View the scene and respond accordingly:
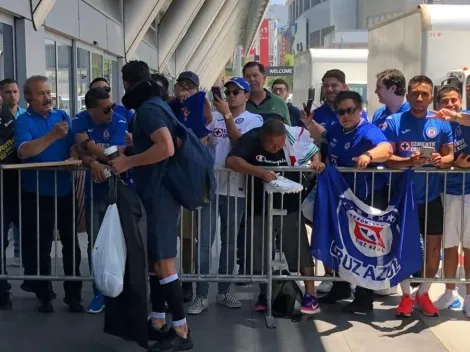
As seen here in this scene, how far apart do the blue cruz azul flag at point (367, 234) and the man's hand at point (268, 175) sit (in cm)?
45

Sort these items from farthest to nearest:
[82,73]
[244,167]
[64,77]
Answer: [82,73] < [64,77] < [244,167]

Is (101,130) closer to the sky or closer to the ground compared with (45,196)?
closer to the sky

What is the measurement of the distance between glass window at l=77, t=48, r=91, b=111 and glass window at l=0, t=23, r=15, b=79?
344 centimetres

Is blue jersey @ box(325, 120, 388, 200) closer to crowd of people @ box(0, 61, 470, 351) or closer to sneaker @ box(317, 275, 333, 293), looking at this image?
crowd of people @ box(0, 61, 470, 351)

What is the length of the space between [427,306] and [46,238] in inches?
134

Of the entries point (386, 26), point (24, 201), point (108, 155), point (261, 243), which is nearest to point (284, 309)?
point (261, 243)

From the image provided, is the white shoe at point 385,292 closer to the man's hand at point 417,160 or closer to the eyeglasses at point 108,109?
the man's hand at point 417,160

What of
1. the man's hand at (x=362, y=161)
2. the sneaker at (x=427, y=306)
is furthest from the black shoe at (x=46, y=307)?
the sneaker at (x=427, y=306)

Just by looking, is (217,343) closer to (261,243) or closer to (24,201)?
(261,243)

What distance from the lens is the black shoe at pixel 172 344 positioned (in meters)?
4.73

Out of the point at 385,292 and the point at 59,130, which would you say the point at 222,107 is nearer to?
the point at 59,130

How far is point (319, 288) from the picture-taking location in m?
6.49

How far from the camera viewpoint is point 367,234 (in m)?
5.49

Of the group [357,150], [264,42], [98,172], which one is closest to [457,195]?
[357,150]
